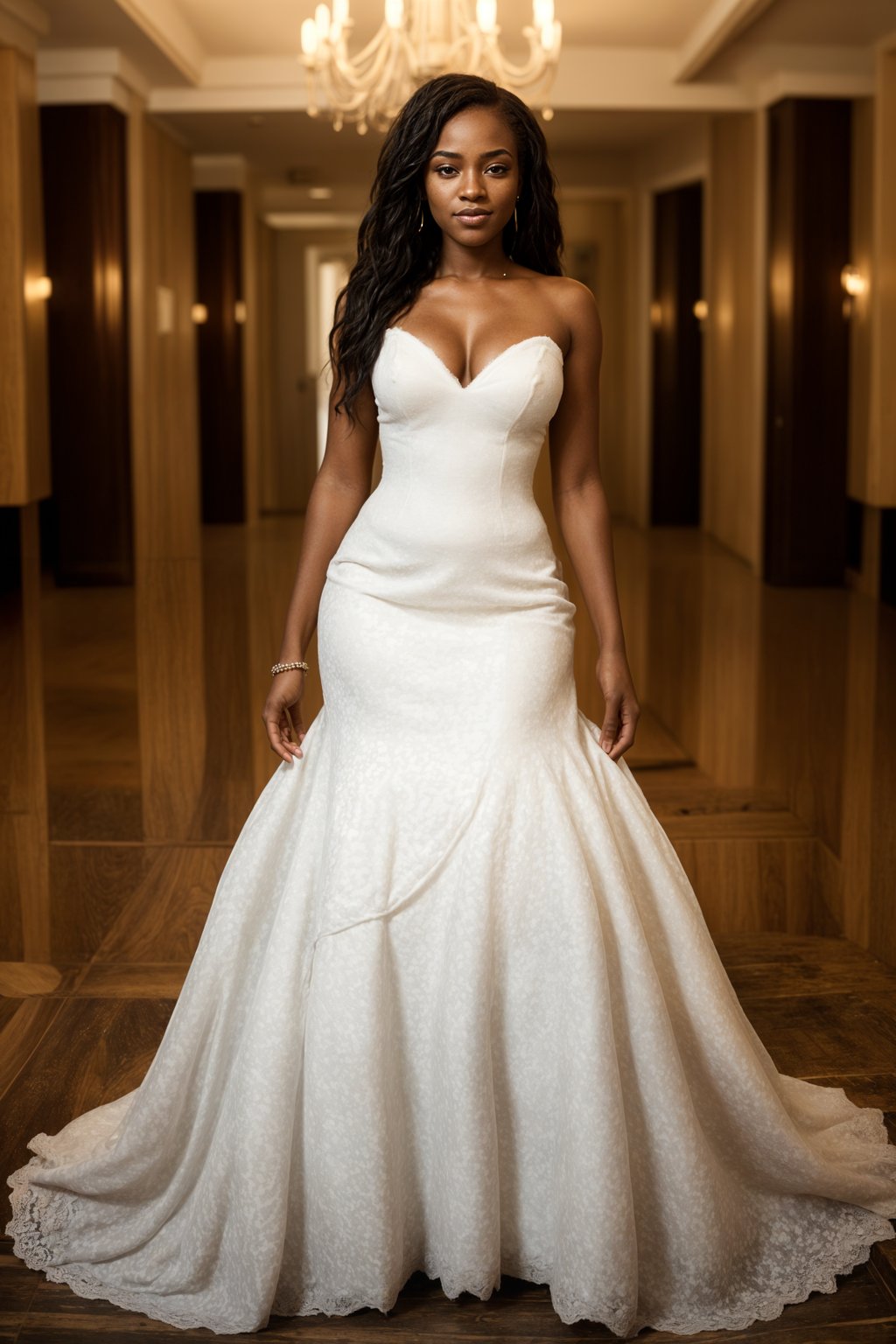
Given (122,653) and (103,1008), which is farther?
(122,653)

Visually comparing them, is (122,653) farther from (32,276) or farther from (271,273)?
(271,273)

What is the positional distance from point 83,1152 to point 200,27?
9419 millimetres

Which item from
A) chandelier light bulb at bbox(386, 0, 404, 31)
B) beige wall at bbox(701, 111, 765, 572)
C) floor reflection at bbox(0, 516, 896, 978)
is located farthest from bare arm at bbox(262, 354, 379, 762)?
beige wall at bbox(701, 111, 765, 572)

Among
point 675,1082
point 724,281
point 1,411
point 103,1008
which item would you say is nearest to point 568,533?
point 675,1082

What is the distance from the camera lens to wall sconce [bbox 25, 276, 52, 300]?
31.6ft

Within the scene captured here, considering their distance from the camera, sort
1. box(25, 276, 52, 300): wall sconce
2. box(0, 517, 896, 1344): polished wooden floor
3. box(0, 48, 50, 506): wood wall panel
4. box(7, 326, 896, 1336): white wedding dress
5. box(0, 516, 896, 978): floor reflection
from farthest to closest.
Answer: box(25, 276, 52, 300): wall sconce < box(0, 48, 50, 506): wood wall panel < box(0, 516, 896, 978): floor reflection < box(0, 517, 896, 1344): polished wooden floor < box(7, 326, 896, 1336): white wedding dress

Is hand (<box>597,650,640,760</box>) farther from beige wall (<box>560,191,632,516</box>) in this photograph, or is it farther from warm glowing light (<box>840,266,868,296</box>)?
beige wall (<box>560,191,632,516</box>)

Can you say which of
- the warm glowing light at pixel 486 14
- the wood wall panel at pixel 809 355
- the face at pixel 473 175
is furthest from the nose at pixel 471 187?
the wood wall panel at pixel 809 355

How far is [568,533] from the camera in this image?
7.44 feet

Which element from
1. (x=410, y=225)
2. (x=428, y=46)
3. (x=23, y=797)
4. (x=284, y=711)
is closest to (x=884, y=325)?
(x=428, y=46)

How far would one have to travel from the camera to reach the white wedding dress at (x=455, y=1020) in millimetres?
1966

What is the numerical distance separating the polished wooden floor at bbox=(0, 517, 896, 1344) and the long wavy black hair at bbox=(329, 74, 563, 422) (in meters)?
1.34

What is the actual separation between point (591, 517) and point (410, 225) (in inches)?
19.8

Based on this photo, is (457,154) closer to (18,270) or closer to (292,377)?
(18,270)
